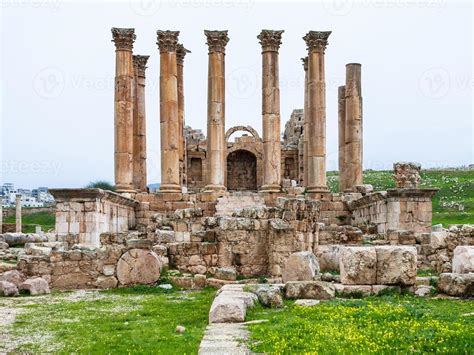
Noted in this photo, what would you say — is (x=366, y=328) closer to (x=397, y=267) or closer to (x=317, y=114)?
(x=397, y=267)

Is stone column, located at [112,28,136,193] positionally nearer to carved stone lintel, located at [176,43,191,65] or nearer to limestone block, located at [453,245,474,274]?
carved stone lintel, located at [176,43,191,65]

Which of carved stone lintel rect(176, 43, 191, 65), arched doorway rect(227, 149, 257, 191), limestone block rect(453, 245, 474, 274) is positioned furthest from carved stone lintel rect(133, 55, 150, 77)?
limestone block rect(453, 245, 474, 274)

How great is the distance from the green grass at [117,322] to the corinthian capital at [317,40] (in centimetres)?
1946

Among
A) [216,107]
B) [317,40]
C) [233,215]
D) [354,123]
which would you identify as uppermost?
[317,40]

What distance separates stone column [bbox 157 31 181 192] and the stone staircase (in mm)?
2600

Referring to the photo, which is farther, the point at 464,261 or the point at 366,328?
the point at 464,261

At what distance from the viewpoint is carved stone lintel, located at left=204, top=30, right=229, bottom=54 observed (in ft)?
101

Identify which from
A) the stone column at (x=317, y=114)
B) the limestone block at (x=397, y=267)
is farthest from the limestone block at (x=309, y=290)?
the stone column at (x=317, y=114)

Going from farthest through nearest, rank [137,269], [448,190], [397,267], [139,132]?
1. [448,190]
2. [139,132]
3. [137,269]
4. [397,267]

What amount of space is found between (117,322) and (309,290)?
3.73m

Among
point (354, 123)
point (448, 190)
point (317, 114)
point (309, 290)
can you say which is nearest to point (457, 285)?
point (309, 290)

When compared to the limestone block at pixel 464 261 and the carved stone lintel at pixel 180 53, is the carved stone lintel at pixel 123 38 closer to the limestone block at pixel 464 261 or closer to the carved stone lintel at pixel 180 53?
the carved stone lintel at pixel 180 53

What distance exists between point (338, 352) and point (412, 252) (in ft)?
19.0

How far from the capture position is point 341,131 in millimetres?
33156
